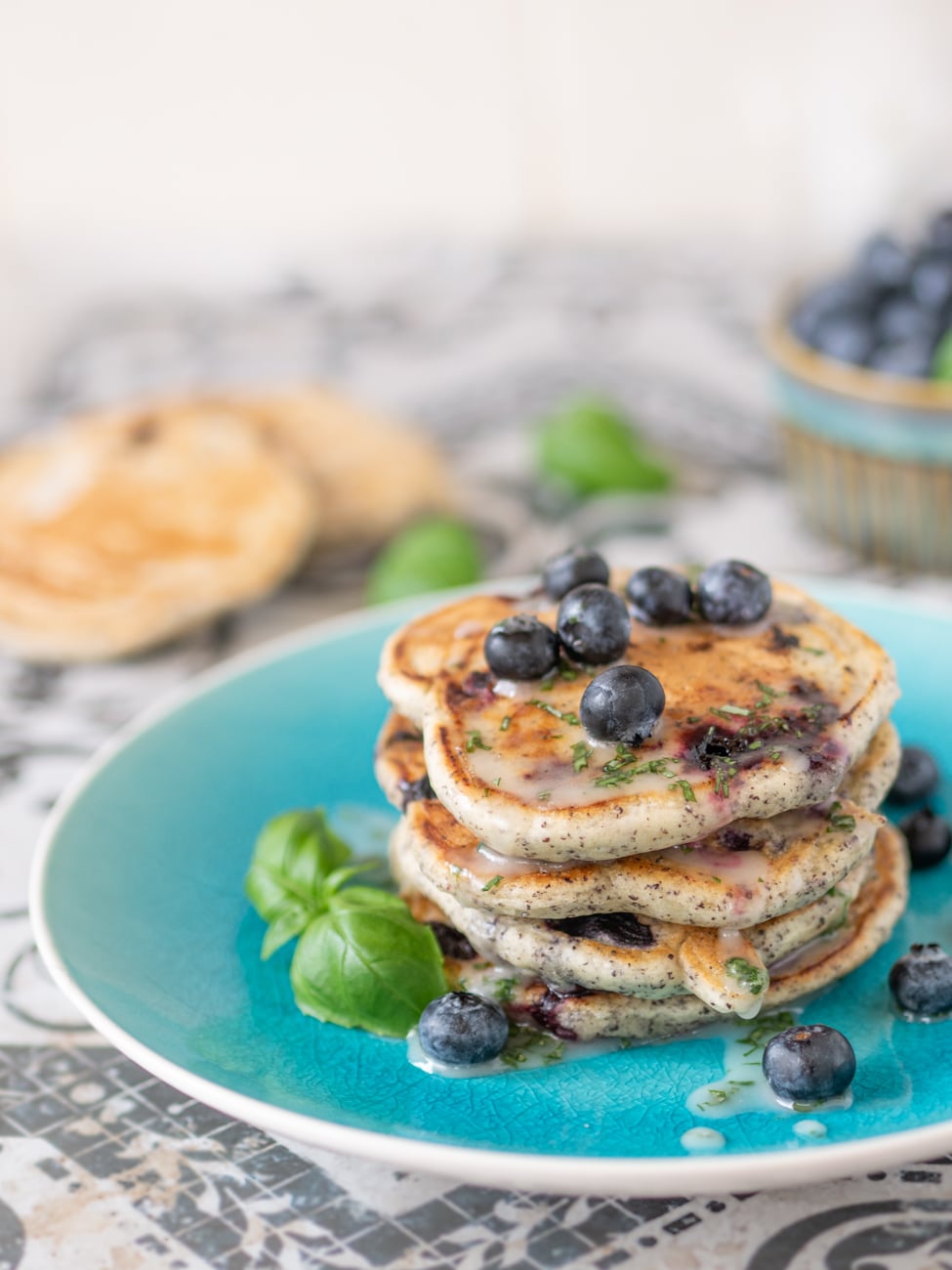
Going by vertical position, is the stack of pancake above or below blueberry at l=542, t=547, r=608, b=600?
below

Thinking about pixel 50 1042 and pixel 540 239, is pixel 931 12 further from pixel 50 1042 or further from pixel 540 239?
pixel 50 1042

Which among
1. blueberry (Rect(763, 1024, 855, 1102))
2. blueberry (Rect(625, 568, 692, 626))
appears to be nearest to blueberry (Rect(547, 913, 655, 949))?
blueberry (Rect(763, 1024, 855, 1102))

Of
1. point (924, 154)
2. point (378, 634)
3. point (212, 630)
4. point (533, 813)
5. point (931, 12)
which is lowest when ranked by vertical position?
point (212, 630)

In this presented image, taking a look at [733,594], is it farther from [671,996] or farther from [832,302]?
[832,302]

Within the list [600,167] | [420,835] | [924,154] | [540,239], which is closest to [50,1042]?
[420,835]

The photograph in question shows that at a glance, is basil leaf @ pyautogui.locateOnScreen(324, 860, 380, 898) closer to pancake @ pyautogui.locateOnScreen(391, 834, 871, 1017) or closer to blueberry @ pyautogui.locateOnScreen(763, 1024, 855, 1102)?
pancake @ pyautogui.locateOnScreen(391, 834, 871, 1017)

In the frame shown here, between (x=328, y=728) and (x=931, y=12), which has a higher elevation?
(x=931, y=12)

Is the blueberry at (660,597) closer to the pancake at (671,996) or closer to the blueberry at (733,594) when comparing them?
the blueberry at (733,594)
